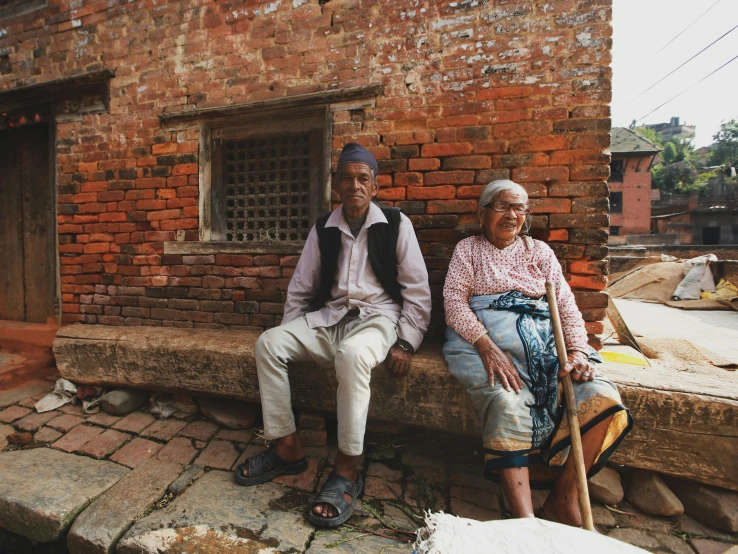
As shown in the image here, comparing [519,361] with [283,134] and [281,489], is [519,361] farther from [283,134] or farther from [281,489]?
[283,134]

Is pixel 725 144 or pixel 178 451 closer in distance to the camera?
pixel 178 451

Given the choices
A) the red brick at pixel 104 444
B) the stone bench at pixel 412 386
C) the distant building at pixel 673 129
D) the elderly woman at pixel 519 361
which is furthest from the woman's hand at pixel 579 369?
the distant building at pixel 673 129

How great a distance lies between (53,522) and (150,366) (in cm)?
110

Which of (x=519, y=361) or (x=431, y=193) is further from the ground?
(x=431, y=193)

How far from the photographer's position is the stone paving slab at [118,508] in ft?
5.45

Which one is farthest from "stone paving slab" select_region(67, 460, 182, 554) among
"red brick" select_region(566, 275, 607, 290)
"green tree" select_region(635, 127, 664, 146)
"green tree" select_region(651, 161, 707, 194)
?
"green tree" select_region(635, 127, 664, 146)

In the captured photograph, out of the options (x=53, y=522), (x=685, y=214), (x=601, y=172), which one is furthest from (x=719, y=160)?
(x=53, y=522)

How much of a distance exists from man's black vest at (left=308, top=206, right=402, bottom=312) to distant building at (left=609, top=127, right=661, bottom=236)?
31082mm

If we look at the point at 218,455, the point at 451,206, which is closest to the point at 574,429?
the point at 451,206

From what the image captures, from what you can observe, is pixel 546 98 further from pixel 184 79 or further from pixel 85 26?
pixel 85 26

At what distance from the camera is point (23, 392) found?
10.0 ft

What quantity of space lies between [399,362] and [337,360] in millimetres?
393

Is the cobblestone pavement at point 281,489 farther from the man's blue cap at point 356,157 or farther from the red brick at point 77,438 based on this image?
the man's blue cap at point 356,157

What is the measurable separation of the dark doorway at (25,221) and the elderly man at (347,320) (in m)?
3.63
